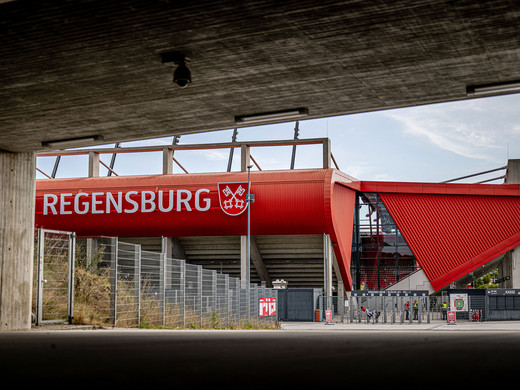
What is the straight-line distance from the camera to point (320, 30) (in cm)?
1008

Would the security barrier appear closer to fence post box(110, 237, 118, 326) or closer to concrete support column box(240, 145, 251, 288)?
concrete support column box(240, 145, 251, 288)

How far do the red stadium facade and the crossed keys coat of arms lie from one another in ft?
0.19

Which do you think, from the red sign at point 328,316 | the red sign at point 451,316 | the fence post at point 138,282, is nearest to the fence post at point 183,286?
the fence post at point 138,282

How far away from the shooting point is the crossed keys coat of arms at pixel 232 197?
133 ft

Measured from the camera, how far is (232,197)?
40.7 meters

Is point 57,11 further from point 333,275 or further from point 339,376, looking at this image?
point 333,275

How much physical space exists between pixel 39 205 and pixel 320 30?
36.9 metres

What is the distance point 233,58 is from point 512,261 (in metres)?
36.9

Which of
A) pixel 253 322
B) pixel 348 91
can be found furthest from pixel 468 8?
pixel 253 322

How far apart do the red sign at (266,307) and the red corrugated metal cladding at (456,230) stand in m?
14.5

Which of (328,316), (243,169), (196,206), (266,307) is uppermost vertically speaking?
(243,169)

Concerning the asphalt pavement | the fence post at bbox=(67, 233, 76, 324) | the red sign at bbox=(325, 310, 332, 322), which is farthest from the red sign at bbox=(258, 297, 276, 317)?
the asphalt pavement

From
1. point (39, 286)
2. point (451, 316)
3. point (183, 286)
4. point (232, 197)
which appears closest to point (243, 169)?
point (232, 197)

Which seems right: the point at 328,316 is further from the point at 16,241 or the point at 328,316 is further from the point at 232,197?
the point at 16,241
